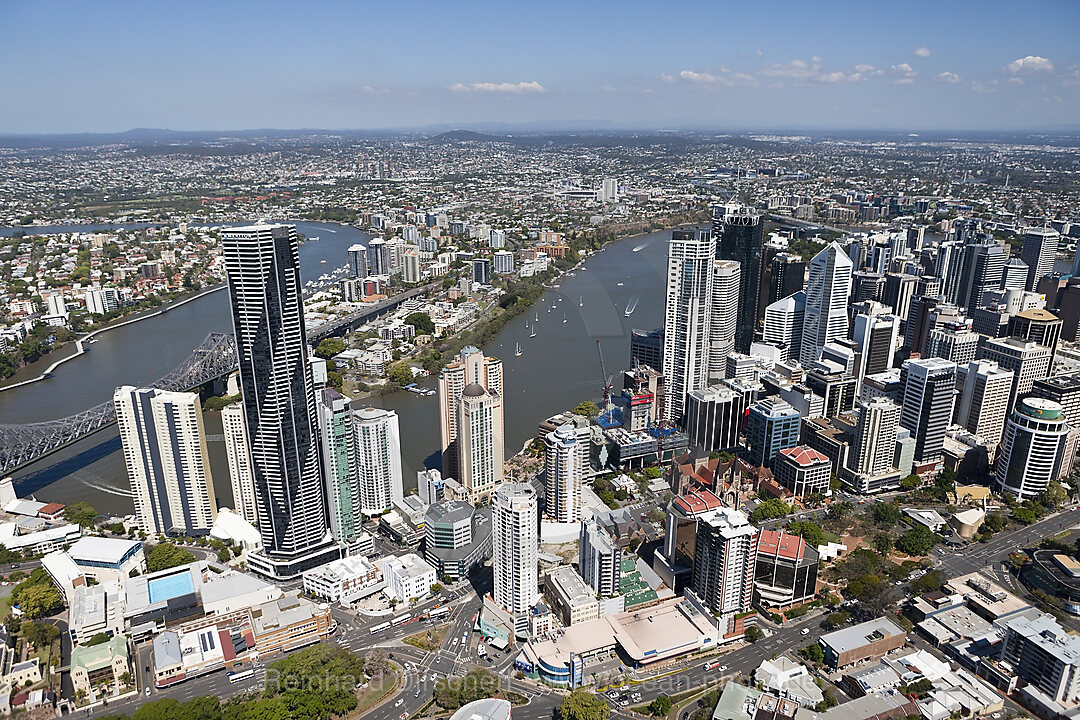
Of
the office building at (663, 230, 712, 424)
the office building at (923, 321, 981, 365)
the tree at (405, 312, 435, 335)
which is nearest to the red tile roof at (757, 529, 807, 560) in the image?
the office building at (663, 230, 712, 424)

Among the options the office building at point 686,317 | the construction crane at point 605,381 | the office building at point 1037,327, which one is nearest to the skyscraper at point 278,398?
the construction crane at point 605,381

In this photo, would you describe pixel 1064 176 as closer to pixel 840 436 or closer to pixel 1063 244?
pixel 1063 244

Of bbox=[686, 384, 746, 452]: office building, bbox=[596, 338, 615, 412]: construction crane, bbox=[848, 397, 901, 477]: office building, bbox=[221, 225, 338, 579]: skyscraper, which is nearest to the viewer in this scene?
bbox=[221, 225, 338, 579]: skyscraper

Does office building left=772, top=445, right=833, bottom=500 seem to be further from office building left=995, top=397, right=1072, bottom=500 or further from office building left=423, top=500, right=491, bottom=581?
office building left=423, top=500, right=491, bottom=581

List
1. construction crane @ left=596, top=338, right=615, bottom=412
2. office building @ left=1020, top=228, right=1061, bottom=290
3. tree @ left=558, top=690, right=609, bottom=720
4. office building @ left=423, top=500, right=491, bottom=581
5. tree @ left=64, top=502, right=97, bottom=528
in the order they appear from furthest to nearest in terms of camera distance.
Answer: office building @ left=1020, top=228, right=1061, bottom=290 < construction crane @ left=596, top=338, right=615, bottom=412 < tree @ left=64, top=502, right=97, bottom=528 < office building @ left=423, top=500, right=491, bottom=581 < tree @ left=558, top=690, right=609, bottom=720

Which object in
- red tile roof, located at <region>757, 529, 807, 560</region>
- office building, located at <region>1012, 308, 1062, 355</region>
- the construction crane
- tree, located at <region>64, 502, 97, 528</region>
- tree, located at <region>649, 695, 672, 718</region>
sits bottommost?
tree, located at <region>649, 695, 672, 718</region>

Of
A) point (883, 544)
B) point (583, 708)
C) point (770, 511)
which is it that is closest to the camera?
point (583, 708)

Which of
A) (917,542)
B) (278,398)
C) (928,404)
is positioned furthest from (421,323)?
(917,542)

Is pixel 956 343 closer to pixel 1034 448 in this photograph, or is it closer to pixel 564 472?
pixel 1034 448
